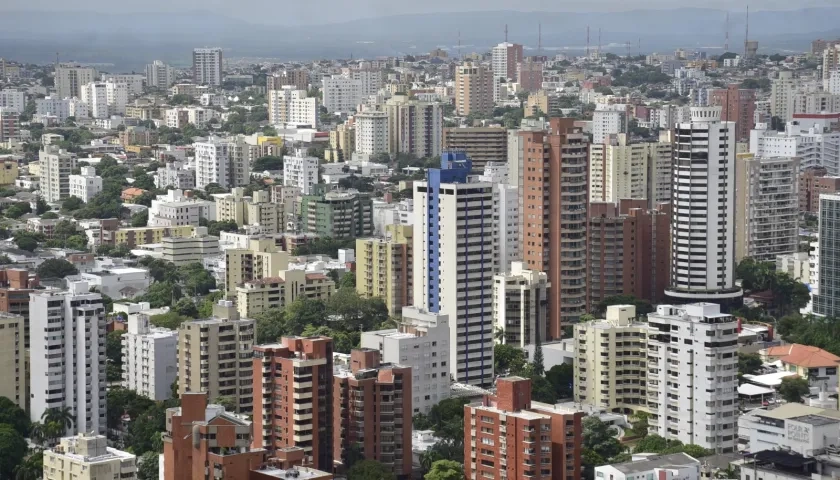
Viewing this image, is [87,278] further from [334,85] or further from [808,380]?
[334,85]

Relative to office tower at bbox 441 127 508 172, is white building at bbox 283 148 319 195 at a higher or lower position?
lower

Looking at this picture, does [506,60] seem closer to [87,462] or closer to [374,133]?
[374,133]

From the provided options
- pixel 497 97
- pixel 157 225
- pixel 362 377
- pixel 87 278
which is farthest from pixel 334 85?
pixel 362 377

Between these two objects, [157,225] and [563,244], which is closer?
[563,244]

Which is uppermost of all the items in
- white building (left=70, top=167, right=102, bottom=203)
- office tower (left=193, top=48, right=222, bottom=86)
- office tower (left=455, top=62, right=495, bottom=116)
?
office tower (left=193, top=48, right=222, bottom=86)

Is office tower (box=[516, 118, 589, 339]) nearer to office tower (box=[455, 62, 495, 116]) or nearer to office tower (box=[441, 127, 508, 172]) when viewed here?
office tower (box=[441, 127, 508, 172])

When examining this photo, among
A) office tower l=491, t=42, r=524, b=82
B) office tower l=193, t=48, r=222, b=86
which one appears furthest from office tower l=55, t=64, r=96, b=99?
office tower l=491, t=42, r=524, b=82
